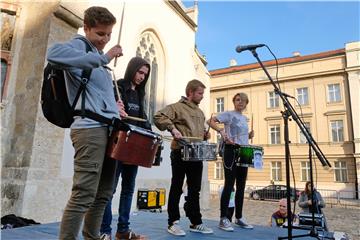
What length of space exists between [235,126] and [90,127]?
250 cm

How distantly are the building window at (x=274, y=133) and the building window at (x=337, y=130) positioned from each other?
397 centimetres

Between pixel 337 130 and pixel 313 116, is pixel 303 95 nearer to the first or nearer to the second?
pixel 313 116

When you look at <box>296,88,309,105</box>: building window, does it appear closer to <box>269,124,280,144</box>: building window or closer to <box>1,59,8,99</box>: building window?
<box>269,124,280,144</box>: building window

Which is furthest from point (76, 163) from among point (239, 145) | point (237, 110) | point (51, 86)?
point (237, 110)

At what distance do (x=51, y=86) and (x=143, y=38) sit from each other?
851 cm

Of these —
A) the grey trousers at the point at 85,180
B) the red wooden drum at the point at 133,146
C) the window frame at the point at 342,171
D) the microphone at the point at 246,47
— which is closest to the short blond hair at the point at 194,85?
the microphone at the point at 246,47

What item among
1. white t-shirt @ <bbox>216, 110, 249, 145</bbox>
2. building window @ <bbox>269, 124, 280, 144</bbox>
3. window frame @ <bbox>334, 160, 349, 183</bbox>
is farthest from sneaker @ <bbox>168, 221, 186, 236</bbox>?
building window @ <bbox>269, 124, 280, 144</bbox>

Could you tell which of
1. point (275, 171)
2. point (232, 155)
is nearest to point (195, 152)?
point (232, 155)

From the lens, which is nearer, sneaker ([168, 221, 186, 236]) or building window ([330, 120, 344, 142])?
sneaker ([168, 221, 186, 236])

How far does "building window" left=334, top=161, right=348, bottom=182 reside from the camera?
22.2m

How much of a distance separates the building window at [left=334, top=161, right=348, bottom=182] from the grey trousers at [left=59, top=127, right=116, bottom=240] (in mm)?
24026

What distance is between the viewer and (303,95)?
2477 centimetres

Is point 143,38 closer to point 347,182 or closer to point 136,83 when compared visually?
point 136,83

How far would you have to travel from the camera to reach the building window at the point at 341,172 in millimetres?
22164
